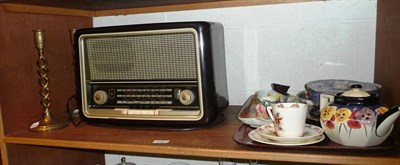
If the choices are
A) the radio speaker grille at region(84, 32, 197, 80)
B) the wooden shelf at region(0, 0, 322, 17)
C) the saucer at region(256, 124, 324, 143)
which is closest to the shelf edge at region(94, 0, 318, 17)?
the wooden shelf at region(0, 0, 322, 17)

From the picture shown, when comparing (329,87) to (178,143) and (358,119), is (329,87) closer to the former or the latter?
(358,119)

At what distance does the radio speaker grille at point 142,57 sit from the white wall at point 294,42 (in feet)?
0.98

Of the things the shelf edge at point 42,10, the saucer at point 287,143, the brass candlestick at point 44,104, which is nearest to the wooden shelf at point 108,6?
the shelf edge at point 42,10

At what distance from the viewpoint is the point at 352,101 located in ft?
2.08

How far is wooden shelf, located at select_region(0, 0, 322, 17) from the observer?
891 mm

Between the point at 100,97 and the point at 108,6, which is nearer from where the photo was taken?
the point at 100,97

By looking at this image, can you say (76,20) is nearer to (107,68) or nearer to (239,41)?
(107,68)

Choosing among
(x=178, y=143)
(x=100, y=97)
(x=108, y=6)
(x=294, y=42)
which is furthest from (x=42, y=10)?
(x=294, y=42)

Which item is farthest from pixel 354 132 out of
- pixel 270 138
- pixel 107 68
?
pixel 107 68

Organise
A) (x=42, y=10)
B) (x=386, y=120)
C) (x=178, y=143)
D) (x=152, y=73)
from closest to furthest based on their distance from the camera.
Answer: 1. (x=386, y=120)
2. (x=178, y=143)
3. (x=152, y=73)
4. (x=42, y=10)

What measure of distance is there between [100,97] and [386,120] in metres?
0.67

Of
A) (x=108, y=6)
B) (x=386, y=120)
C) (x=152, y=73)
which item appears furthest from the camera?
(x=108, y=6)

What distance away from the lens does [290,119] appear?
67 cm

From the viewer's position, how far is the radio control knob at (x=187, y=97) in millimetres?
823
